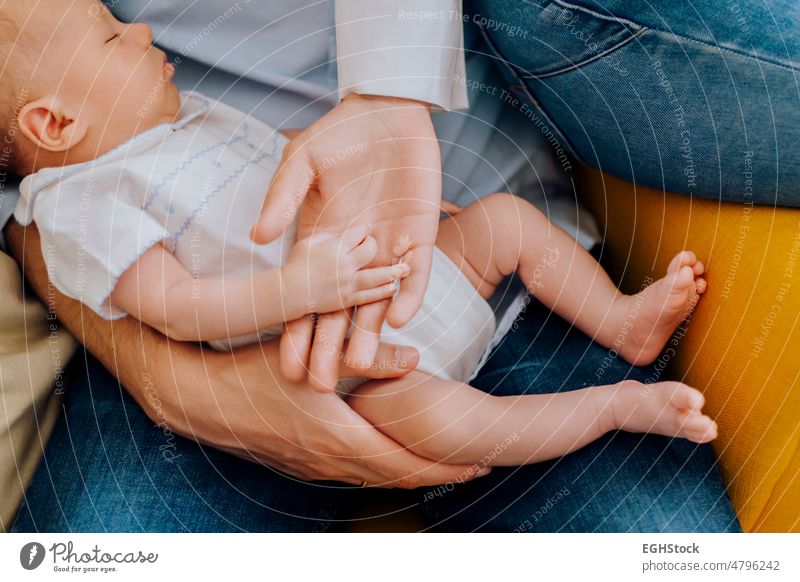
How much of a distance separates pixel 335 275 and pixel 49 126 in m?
0.19

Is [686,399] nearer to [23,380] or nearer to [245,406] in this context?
[245,406]

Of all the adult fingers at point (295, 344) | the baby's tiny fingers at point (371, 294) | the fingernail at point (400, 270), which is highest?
the fingernail at point (400, 270)

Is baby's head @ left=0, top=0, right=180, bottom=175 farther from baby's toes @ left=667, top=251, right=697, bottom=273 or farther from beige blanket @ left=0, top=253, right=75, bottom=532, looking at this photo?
baby's toes @ left=667, top=251, right=697, bottom=273

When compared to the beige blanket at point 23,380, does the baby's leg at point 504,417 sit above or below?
above

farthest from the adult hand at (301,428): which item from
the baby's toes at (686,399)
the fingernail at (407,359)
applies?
the baby's toes at (686,399)

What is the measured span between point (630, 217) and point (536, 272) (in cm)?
8

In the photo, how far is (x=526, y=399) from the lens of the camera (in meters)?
0.37

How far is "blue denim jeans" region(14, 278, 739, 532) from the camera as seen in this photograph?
0.35m

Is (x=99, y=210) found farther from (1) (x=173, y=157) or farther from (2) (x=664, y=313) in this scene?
(2) (x=664, y=313)

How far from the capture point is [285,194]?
34 centimetres

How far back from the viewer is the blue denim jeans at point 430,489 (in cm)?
35

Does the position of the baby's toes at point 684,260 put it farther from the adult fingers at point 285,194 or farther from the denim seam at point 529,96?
the adult fingers at point 285,194

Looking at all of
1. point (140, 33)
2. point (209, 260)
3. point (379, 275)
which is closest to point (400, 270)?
point (379, 275)

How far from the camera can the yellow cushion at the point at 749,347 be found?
1.07 feet
